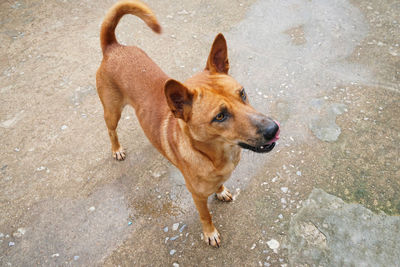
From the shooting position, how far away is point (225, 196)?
10.3 ft

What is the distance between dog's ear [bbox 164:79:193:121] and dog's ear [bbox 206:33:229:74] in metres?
0.45

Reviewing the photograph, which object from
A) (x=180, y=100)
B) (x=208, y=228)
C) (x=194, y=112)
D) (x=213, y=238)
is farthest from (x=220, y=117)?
(x=213, y=238)

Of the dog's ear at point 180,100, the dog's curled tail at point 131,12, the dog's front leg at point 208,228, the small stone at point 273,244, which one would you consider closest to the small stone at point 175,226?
the dog's front leg at point 208,228

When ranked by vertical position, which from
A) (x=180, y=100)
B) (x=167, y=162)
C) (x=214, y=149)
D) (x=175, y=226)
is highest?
(x=180, y=100)

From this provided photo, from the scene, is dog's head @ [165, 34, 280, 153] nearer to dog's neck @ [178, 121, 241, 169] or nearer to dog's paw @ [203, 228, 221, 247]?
dog's neck @ [178, 121, 241, 169]

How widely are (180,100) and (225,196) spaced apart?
1.47 meters

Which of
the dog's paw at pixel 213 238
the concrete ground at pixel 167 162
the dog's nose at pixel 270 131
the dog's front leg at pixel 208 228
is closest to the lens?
the dog's nose at pixel 270 131

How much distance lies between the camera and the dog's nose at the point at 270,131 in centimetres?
200

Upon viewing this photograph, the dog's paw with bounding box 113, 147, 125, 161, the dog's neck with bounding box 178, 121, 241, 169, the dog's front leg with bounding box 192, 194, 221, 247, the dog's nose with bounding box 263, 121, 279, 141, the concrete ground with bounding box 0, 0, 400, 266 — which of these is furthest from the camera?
the dog's paw with bounding box 113, 147, 125, 161

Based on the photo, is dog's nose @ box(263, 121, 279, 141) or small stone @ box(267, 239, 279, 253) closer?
dog's nose @ box(263, 121, 279, 141)

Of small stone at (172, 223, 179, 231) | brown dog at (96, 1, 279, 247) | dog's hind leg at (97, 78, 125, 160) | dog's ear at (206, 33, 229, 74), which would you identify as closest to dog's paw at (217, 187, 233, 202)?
brown dog at (96, 1, 279, 247)

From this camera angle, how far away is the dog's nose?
1995mm

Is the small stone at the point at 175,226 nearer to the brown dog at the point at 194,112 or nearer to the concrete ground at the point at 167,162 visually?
the concrete ground at the point at 167,162

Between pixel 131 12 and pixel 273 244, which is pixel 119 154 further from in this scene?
pixel 273 244
